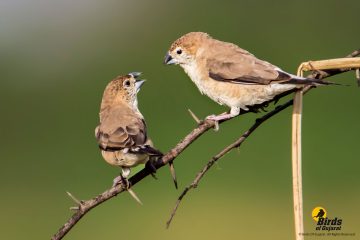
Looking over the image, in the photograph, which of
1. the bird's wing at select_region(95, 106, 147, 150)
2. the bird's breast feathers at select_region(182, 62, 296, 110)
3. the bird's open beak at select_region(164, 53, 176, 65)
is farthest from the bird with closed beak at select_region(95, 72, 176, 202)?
the bird's breast feathers at select_region(182, 62, 296, 110)

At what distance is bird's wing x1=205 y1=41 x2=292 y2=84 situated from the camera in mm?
5789

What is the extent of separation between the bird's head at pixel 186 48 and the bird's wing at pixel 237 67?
0.16m

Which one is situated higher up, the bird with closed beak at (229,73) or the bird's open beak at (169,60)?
the bird's open beak at (169,60)

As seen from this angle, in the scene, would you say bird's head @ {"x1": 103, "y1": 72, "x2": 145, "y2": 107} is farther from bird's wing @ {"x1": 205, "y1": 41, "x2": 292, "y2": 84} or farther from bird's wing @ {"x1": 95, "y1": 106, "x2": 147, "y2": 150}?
bird's wing @ {"x1": 205, "y1": 41, "x2": 292, "y2": 84}

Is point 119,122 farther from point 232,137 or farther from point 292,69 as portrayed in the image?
point 292,69

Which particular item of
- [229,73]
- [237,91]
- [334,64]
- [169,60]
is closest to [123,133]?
[237,91]

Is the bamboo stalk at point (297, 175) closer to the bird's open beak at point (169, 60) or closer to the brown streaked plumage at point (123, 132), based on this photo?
the brown streaked plumage at point (123, 132)

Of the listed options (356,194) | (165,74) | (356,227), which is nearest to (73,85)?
(165,74)

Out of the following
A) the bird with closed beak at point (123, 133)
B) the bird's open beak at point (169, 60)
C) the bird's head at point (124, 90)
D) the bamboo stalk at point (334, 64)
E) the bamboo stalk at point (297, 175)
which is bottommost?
the bamboo stalk at point (297, 175)

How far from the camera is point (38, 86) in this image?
18.6 meters

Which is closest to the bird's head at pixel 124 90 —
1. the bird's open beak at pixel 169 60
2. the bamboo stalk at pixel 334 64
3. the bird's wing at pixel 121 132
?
the bird's open beak at pixel 169 60

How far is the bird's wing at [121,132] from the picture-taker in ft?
18.0

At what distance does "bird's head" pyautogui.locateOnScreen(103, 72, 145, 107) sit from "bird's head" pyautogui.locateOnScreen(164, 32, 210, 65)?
36 cm

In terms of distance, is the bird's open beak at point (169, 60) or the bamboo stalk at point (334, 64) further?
the bird's open beak at point (169, 60)
